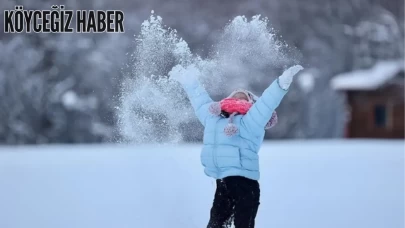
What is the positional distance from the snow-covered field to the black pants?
0.70 m

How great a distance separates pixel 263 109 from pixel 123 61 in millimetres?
13407

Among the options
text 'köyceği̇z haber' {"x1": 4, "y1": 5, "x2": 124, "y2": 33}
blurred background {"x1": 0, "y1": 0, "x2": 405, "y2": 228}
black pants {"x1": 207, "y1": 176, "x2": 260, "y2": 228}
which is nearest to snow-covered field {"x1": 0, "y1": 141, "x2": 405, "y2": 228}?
blurred background {"x1": 0, "y1": 0, "x2": 405, "y2": 228}

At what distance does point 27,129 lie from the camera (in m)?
18.3

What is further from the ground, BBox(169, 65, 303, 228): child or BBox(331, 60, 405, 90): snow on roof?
BBox(331, 60, 405, 90): snow on roof

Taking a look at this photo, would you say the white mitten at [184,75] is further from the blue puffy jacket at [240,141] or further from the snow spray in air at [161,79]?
the snow spray in air at [161,79]

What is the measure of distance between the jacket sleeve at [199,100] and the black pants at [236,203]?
1.18 feet

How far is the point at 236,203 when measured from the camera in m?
2.99

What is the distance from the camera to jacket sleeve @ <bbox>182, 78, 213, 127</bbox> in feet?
10.5

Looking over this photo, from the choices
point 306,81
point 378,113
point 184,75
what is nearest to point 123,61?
point 306,81

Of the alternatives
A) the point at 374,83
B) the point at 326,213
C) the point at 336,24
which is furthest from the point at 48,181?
the point at 336,24

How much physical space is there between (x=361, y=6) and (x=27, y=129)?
1173cm

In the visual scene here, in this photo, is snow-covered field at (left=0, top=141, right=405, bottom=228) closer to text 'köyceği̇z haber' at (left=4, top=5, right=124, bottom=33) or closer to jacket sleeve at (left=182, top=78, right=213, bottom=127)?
jacket sleeve at (left=182, top=78, right=213, bottom=127)

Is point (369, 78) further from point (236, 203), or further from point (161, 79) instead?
point (236, 203)

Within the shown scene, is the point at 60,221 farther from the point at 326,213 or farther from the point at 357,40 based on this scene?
the point at 357,40
